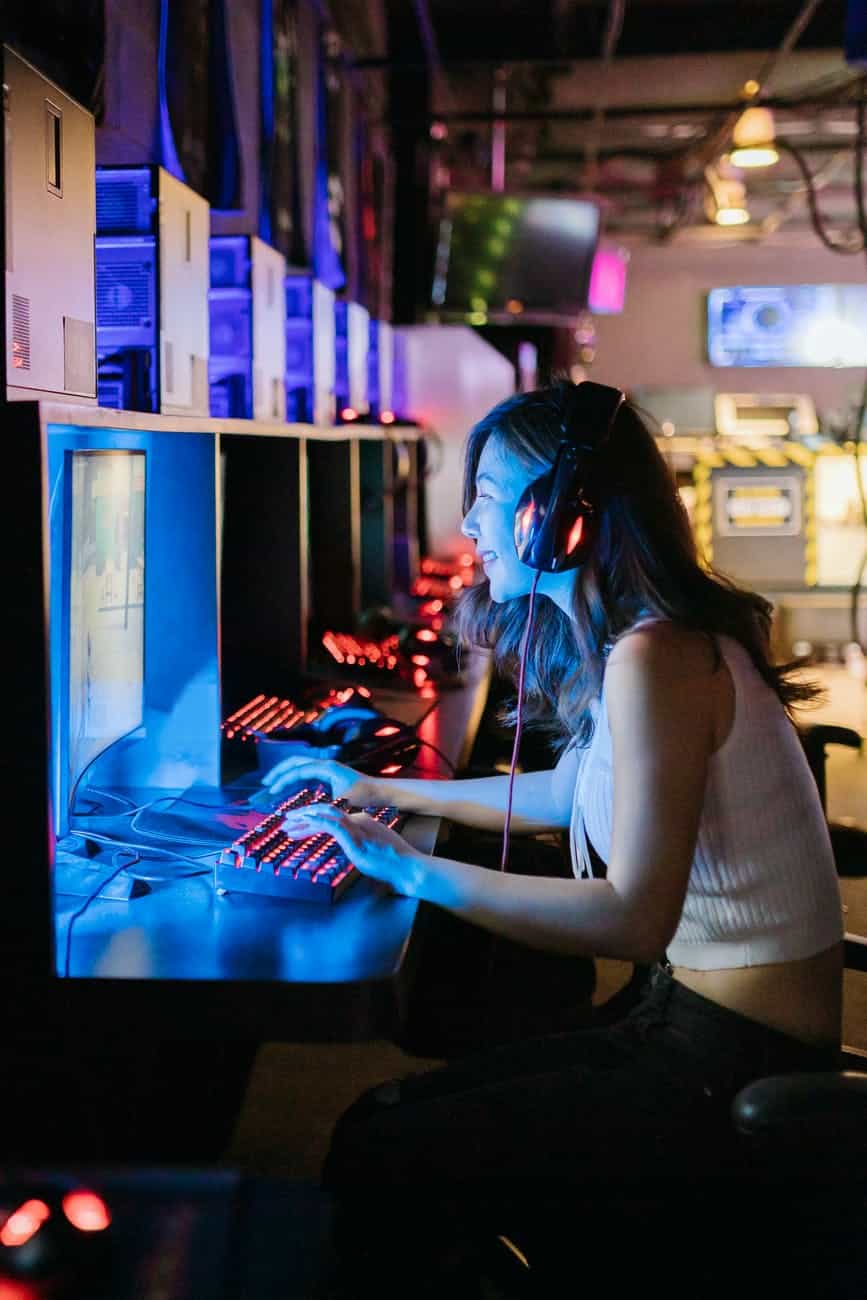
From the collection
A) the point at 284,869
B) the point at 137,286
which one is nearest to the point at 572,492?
the point at 284,869

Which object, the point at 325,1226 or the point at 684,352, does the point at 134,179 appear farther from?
the point at 684,352

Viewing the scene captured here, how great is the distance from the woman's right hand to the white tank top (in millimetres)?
499

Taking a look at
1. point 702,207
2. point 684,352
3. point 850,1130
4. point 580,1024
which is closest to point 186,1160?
point 580,1024

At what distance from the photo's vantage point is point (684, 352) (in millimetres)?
13555

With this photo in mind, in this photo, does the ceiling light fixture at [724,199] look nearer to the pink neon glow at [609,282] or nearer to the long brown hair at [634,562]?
the pink neon glow at [609,282]

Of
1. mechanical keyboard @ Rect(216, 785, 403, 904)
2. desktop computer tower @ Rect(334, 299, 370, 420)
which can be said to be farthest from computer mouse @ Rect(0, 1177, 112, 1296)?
desktop computer tower @ Rect(334, 299, 370, 420)

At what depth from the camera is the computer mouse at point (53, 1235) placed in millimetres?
938

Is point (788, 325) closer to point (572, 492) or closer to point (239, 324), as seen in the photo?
point (239, 324)

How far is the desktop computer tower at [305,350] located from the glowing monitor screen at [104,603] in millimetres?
1813

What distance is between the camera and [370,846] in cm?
136

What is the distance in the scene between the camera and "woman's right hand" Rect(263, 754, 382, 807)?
1.75 meters

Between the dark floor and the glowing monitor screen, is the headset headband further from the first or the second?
the dark floor

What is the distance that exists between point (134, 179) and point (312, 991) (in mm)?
1471

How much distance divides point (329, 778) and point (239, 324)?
1.38 meters
